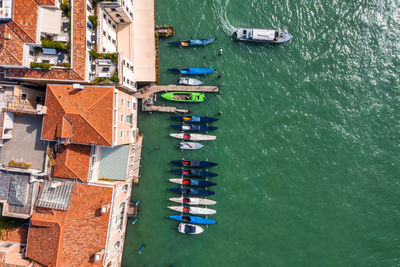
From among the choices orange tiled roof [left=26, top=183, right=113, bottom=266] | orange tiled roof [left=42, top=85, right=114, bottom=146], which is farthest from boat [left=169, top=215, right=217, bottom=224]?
A: orange tiled roof [left=42, top=85, right=114, bottom=146]

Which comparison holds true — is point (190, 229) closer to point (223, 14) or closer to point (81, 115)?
point (81, 115)

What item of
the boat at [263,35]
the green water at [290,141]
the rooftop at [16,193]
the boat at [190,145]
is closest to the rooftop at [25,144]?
the rooftop at [16,193]

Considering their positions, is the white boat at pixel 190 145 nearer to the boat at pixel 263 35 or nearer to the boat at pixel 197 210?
the boat at pixel 197 210

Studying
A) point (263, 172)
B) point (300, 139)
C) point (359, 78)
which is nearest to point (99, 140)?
point (263, 172)

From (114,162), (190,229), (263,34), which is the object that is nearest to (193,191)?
(190,229)

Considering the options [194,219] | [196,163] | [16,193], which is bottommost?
[194,219]
